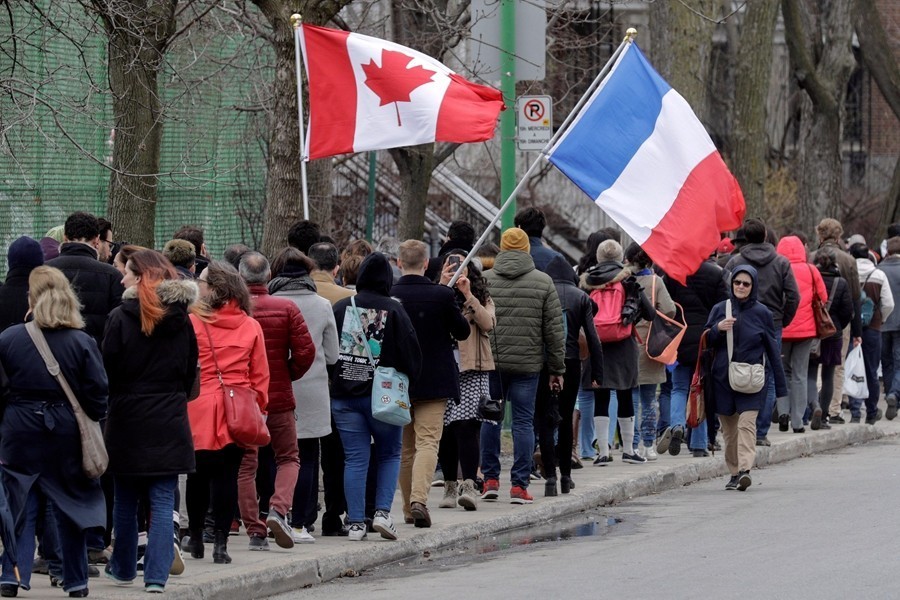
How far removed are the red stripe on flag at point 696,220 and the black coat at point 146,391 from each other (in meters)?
4.38

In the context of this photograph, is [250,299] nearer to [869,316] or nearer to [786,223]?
[869,316]

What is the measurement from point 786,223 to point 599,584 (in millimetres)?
26046

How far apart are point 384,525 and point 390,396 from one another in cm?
84

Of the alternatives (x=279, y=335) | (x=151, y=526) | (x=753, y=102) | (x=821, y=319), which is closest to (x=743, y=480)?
(x=821, y=319)

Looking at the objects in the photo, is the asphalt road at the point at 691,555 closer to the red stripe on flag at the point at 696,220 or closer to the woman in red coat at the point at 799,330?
the red stripe on flag at the point at 696,220

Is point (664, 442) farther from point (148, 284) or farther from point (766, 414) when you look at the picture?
point (148, 284)

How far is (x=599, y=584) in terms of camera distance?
28.8 ft

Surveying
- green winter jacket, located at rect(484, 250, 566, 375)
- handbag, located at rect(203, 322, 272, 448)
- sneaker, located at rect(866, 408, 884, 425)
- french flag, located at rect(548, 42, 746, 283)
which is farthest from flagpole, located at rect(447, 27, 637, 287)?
sneaker, located at rect(866, 408, 884, 425)

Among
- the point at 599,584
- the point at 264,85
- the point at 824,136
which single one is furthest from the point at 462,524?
the point at 824,136

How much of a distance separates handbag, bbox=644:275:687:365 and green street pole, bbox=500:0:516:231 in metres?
1.77

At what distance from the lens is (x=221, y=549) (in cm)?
920

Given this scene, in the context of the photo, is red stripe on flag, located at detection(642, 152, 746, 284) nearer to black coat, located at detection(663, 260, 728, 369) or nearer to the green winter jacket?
the green winter jacket

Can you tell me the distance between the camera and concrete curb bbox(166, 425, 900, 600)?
8.66 meters

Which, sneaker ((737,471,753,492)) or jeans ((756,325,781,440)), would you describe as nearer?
sneaker ((737,471,753,492))
